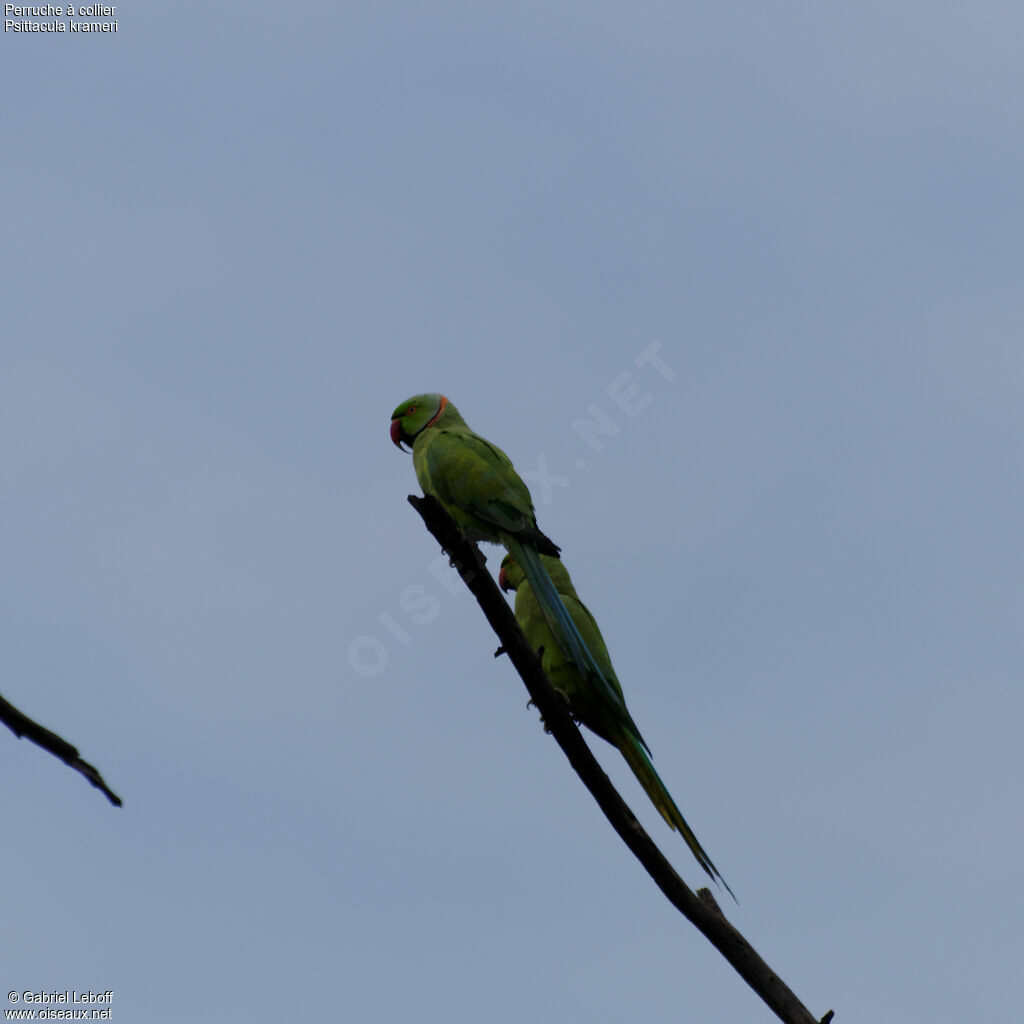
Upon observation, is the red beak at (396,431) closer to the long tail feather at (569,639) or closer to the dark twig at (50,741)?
the long tail feather at (569,639)

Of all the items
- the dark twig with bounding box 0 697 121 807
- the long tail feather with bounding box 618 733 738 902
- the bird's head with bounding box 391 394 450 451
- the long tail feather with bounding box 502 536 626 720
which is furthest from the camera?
the bird's head with bounding box 391 394 450 451

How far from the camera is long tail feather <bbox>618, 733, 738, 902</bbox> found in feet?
16.7

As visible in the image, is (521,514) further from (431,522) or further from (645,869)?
Result: (645,869)

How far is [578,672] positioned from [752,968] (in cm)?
221

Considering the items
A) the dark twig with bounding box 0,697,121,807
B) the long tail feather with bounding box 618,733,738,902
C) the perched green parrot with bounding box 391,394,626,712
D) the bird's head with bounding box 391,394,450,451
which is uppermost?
the bird's head with bounding box 391,394,450,451

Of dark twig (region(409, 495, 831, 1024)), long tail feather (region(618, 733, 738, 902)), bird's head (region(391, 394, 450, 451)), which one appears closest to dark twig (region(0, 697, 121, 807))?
dark twig (region(409, 495, 831, 1024))

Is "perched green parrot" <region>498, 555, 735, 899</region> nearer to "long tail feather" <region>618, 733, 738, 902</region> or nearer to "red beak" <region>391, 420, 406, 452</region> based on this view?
"long tail feather" <region>618, 733, 738, 902</region>

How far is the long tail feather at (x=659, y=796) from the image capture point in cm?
508

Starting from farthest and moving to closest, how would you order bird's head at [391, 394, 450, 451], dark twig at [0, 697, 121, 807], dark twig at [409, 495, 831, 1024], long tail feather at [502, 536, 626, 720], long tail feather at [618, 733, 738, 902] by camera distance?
1. bird's head at [391, 394, 450, 451]
2. long tail feather at [502, 536, 626, 720]
3. long tail feather at [618, 733, 738, 902]
4. dark twig at [409, 495, 831, 1024]
5. dark twig at [0, 697, 121, 807]

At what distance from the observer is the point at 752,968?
4.16 meters

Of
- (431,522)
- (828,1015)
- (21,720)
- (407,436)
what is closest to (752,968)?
(828,1015)

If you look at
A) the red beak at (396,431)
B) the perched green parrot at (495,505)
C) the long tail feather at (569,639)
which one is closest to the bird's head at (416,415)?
the red beak at (396,431)

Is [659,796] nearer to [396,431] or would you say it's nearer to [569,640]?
[569,640]

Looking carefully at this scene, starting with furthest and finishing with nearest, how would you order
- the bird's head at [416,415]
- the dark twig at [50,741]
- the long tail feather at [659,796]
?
the bird's head at [416,415] < the long tail feather at [659,796] < the dark twig at [50,741]
